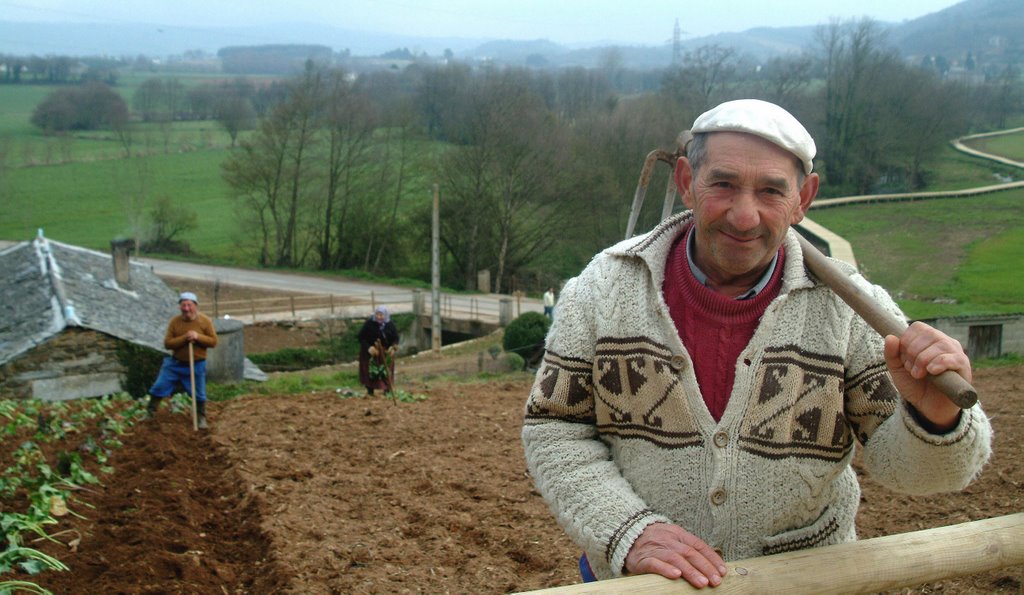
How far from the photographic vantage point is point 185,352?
9758mm

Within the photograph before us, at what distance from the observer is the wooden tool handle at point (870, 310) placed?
5.88 feet

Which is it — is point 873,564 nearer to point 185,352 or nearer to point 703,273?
point 703,273

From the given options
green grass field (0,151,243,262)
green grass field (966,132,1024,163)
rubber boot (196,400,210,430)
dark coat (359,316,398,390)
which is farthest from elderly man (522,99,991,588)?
green grass field (0,151,243,262)

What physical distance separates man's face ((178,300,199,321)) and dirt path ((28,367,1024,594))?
3.54 ft

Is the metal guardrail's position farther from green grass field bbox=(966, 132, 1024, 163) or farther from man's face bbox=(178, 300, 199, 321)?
man's face bbox=(178, 300, 199, 321)

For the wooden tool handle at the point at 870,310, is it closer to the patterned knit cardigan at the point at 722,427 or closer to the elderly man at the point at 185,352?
the patterned knit cardigan at the point at 722,427

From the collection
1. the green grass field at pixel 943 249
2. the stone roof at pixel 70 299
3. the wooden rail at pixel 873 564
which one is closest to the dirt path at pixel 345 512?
the wooden rail at pixel 873 564

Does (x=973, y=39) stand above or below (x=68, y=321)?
above

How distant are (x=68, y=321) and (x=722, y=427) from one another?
1995cm

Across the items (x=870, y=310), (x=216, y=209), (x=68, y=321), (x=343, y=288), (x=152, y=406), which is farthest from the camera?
(x=216, y=209)

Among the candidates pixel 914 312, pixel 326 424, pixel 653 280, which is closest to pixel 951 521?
pixel 653 280

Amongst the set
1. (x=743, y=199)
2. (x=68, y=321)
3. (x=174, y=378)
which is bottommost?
(x=68, y=321)

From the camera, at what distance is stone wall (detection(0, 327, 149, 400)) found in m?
19.1

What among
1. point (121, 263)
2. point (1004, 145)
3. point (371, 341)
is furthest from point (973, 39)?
point (371, 341)
